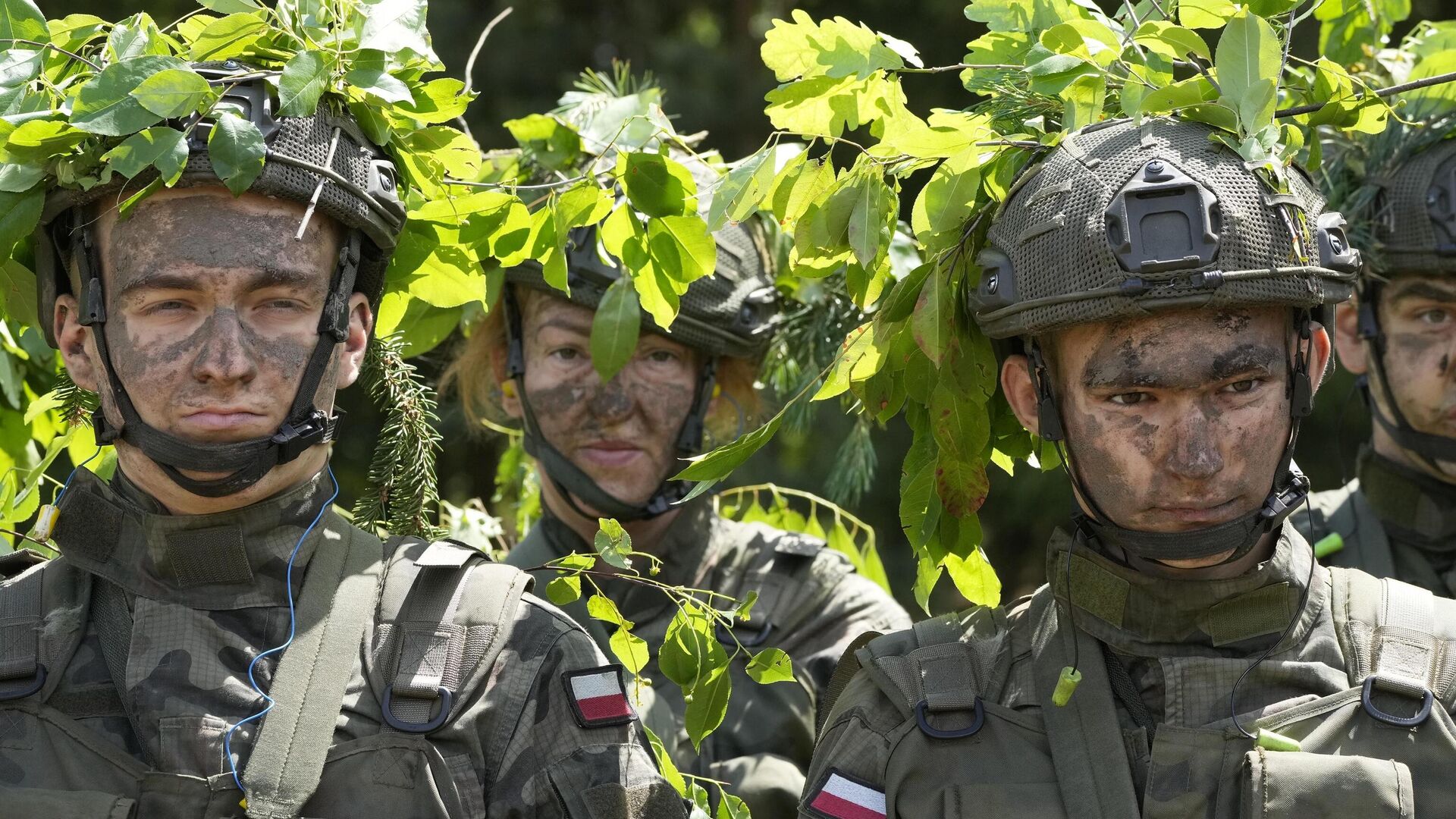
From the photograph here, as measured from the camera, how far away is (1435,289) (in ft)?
14.4

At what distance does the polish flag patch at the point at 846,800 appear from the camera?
3.21 meters

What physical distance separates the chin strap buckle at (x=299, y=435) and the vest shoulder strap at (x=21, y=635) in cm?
52

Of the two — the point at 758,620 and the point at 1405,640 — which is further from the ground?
the point at 1405,640

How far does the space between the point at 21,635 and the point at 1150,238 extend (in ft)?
6.93

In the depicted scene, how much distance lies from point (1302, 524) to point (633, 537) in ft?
5.73

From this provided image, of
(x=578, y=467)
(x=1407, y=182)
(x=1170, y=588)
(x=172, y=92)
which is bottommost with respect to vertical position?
(x=1170, y=588)

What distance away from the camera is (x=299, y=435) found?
3.27m

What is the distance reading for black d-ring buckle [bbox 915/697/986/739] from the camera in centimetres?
322

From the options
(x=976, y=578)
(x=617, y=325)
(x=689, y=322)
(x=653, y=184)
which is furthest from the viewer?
(x=689, y=322)

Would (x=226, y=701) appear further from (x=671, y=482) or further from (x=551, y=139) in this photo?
(x=551, y=139)

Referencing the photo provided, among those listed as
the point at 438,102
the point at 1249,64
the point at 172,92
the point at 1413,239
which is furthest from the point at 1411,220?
the point at 172,92

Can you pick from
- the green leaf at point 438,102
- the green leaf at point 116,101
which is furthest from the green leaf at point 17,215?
the green leaf at point 438,102

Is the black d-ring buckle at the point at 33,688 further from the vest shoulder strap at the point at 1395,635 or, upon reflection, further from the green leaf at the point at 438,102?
the vest shoulder strap at the point at 1395,635

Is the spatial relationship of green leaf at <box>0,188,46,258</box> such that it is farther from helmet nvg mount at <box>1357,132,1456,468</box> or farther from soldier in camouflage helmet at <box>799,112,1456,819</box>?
helmet nvg mount at <box>1357,132,1456,468</box>
